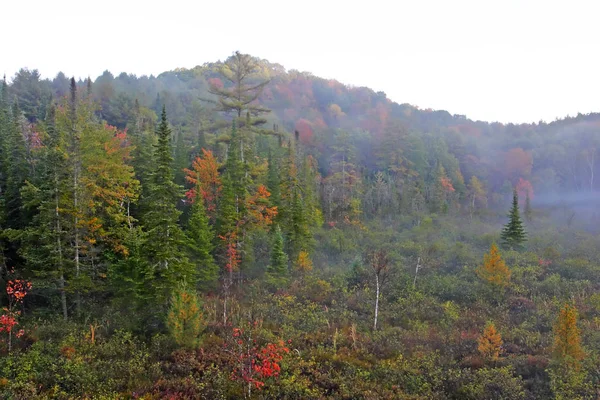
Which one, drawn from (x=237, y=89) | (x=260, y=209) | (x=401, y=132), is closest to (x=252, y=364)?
(x=260, y=209)

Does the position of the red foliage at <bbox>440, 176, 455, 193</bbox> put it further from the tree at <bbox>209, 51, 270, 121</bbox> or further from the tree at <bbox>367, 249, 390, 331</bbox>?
the tree at <bbox>209, 51, 270, 121</bbox>

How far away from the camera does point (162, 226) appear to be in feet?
69.6

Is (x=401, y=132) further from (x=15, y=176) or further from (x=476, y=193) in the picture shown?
(x=15, y=176)

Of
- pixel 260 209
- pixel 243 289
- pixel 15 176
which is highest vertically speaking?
pixel 15 176

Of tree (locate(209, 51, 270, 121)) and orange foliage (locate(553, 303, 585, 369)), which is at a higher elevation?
tree (locate(209, 51, 270, 121))

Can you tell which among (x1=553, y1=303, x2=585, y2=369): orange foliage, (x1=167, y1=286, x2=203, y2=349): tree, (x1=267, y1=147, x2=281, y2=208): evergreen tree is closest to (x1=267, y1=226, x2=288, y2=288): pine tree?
(x1=267, y1=147, x2=281, y2=208): evergreen tree

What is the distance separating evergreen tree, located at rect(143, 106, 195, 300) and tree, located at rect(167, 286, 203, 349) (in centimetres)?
259

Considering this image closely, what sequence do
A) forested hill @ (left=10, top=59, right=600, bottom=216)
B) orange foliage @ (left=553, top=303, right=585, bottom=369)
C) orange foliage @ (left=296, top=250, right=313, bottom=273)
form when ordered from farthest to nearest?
forested hill @ (left=10, top=59, right=600, bottom=216), orange foliage @ (left=296, top=250, right=313, bottom=273), orange foliage @ (left=553, top=303, right=585, bottom=369)

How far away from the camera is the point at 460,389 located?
16125mm

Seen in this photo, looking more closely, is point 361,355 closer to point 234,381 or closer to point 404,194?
point 234,381

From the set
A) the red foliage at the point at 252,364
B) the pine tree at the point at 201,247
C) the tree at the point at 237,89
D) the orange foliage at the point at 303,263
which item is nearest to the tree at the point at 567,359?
the red foliage at the point at 252,364

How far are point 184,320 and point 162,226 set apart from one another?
18.0ft

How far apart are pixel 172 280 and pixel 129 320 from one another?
12.0 feet

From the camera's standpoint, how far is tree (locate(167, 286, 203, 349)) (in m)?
18.5
